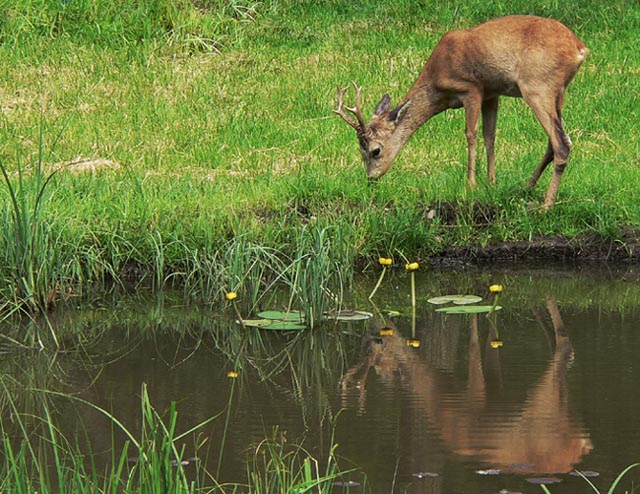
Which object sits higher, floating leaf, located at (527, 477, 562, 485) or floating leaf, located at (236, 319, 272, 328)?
floating leaf, located at (236, 319, 272, 328)

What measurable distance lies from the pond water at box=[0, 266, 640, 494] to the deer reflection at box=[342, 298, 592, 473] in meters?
0.01

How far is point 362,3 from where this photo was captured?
1870cm

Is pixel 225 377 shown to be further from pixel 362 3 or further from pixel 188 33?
pixel 362 3

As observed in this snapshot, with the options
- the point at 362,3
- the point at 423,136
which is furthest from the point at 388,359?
the point at 362,3

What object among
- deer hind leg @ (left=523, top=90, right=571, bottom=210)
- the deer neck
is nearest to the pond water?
deer hind leg @ (left=523, top=90, right=571, bottom=210)

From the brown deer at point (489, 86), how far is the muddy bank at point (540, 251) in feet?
1.55

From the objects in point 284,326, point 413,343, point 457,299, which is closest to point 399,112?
point 457,299

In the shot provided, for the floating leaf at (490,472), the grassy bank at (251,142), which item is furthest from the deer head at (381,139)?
the floating leaf at (490,472)

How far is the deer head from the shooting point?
12078 millimetres

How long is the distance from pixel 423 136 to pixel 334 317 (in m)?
5.07

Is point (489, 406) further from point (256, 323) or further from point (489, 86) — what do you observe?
point (489, 86)

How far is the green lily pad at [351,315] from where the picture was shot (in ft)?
30.0

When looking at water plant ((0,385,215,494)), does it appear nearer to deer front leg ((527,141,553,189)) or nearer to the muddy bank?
the muddy bank

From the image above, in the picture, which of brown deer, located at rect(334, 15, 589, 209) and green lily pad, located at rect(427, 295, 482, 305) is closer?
green lily pad, located at rect(427, 295, 482, 305)
